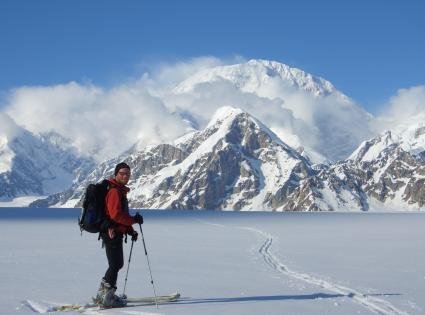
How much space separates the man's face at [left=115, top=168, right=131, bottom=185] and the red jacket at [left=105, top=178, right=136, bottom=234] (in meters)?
0.16

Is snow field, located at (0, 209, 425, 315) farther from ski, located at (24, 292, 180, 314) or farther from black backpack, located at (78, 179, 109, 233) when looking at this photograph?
black backpack, located at (78, 179, 109, 233)

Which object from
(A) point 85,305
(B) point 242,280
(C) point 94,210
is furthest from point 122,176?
(B) point 242,280

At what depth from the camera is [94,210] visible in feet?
47.0

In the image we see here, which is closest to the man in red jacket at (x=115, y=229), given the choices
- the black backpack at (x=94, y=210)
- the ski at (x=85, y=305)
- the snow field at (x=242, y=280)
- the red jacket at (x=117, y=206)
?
the red jacket at (x=117, y=206)

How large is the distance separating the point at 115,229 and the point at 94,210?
0.70 m

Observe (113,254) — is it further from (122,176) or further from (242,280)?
(242,280)

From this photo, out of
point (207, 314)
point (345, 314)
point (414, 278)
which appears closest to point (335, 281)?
point (414, 278)

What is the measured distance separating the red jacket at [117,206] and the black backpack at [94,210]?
0.47ft

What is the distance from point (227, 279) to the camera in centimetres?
2023

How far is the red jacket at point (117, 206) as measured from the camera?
1423 centimetres

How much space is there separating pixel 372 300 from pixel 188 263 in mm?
11574

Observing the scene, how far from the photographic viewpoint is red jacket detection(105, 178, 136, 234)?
14234 millimetres

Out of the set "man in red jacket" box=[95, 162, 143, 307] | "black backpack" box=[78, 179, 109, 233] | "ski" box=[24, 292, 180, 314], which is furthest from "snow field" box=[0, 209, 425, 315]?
"black backpack" box=[78, 179, 109, 233]

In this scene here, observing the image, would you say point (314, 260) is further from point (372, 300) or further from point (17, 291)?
point (17, 291)
